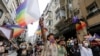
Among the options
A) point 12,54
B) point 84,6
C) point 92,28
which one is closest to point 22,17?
point 12,54

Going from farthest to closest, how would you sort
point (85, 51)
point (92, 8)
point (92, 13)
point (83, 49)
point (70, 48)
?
point (92, 8) → point (92, 13) → point (70, 48) → point (83, 49) → point (85, 51)

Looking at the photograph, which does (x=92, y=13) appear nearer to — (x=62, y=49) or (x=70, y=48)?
(x=70, y=48)

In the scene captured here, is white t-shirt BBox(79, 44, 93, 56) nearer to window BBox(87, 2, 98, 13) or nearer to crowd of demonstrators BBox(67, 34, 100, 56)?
crowd of demonstrators BBox(67, 34, 100, 56)

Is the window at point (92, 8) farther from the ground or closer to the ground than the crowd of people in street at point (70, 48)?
farther from the ground

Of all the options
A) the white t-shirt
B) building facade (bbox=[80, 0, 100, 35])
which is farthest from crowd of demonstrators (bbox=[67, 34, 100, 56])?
building facade (bbox=[80, 0, 100, 35])

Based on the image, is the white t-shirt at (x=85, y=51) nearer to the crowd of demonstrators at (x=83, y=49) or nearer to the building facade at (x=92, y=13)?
the crowd of demonstrators at (x=83, y=49)

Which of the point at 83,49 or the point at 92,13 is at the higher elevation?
the point at 92,13

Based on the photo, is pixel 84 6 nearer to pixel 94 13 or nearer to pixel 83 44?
pixel 94 13

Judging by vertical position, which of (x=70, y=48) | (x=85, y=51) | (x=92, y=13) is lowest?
(x=85, y=51)

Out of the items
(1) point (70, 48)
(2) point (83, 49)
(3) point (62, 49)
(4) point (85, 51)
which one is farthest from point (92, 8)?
(3) point (62, 49)

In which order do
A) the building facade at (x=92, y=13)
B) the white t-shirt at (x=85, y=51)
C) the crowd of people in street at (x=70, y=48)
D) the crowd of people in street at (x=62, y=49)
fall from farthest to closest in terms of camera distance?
the building facade at (x=92, y=13), the white t-shirt at (x=85, y=51), the crowd of people in street at (x=62, y=49), the crowd of people in street at (x=70, y=48)

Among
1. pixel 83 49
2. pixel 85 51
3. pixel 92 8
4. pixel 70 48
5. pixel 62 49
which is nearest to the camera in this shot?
pixel 62 49

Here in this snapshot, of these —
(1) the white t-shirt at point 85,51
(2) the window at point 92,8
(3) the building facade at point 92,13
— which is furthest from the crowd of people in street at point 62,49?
(2) the window at point 92,8

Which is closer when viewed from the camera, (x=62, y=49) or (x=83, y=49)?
(x=62, y=49)
